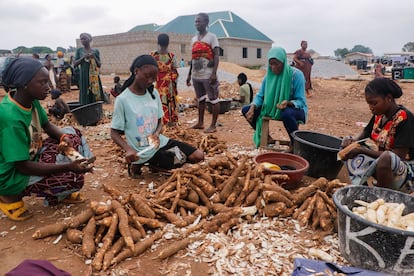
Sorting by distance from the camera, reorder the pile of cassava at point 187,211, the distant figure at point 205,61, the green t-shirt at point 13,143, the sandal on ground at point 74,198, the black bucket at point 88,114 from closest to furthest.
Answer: the pile of cassava at point 187,211, the green t-shirt at point 13,143, the sandal on ground at point 74,198, the distant figure at point 205,61, the black bucket at point 88,114

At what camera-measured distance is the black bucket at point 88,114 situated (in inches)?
250

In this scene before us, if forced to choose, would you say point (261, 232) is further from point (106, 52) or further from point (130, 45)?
point (106, 52)

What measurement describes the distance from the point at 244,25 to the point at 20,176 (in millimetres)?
33583

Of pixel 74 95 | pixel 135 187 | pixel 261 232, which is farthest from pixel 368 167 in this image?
pixel 74 95

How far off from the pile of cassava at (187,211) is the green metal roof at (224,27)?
27198 mm

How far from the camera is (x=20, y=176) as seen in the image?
8.64 ft

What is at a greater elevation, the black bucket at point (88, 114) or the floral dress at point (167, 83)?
the floral dress at point (167, 83)

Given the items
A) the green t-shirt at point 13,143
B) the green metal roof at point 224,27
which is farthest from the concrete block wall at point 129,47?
the green t-shirt at point 13,143

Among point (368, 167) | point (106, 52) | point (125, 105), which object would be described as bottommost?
point (368, 167)

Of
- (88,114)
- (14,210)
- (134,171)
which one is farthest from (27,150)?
(88,114)

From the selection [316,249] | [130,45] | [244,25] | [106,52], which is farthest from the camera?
[244,25]

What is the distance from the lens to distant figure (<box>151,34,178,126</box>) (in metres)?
5.72

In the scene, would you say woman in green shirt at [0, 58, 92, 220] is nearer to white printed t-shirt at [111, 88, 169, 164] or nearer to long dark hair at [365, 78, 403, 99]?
white printed t-shirt at [111, 88, 169, 164]

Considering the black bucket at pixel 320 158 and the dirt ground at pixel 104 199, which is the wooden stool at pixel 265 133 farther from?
the black bucket at pixel 320 158
